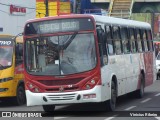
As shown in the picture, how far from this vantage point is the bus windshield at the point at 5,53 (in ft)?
63.4

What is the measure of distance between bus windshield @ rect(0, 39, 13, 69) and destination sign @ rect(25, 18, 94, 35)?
3.65m

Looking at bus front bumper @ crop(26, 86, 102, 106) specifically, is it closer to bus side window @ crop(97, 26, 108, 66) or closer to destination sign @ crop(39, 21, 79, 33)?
bus side window @ crop(97, 26, 108, 66)

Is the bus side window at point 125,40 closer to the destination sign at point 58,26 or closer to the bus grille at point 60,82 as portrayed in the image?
the destination sign at point 58,26

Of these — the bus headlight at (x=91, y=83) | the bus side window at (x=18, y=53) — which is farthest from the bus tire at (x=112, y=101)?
the bus side window at (x=18, y=53)

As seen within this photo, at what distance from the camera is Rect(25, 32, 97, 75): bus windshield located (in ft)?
50.2

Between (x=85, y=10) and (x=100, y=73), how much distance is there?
111ft

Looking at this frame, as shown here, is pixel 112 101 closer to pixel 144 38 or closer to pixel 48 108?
pixel 48 108

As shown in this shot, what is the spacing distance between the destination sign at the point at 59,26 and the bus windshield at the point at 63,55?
0.57 ft

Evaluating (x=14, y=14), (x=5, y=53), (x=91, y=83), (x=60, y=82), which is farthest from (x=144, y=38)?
(x=14, y=14)

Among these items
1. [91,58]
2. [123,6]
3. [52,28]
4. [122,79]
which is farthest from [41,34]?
[123,6]

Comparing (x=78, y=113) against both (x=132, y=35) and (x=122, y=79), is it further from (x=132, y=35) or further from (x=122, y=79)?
(x=132, y=35)

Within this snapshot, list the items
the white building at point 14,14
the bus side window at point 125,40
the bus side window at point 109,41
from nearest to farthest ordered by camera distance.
Answer: the bus side window at point 109,41
the bus side window at point 125,40
the white building at point 14,14

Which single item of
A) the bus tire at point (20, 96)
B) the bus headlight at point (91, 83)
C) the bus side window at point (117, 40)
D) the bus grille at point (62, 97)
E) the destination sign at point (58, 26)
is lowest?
the bus tire at point (20, 96)

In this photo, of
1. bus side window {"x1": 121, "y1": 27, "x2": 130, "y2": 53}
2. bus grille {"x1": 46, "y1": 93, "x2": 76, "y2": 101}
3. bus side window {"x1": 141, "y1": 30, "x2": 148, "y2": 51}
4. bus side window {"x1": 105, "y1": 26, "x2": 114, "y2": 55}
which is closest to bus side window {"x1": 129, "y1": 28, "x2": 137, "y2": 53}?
bus side window {"x1": 121, "y1": 27, "x2": 130, "y2": 53}
